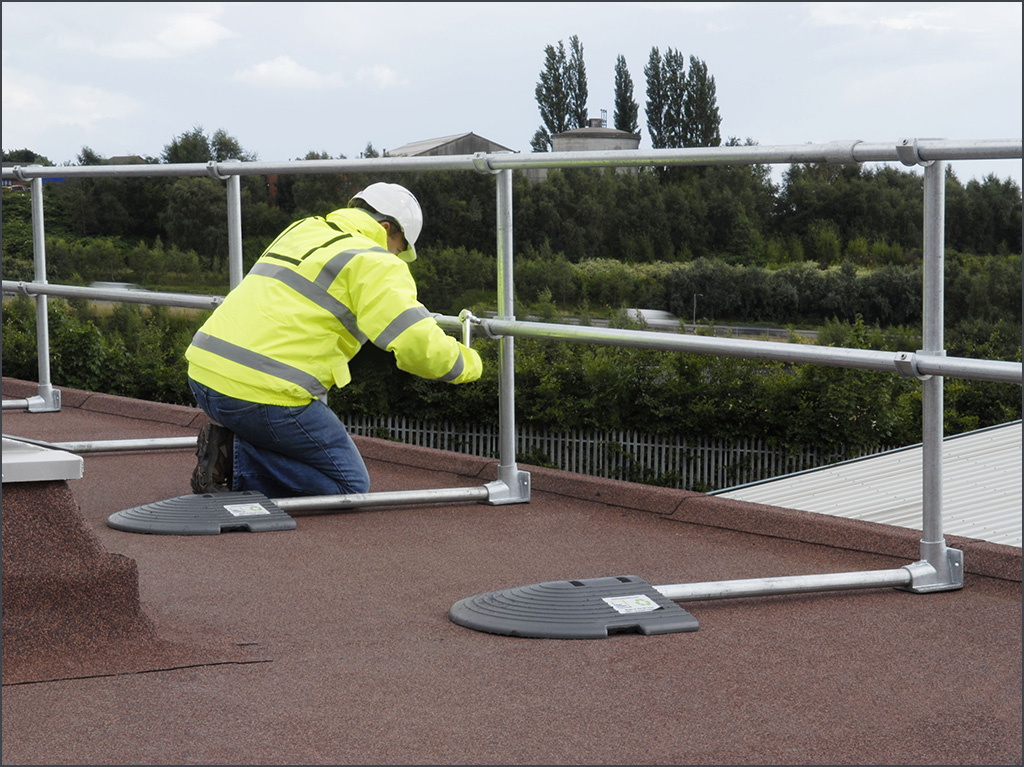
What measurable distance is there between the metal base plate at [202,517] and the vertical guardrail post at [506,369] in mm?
805

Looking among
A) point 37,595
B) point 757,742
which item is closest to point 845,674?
point 757,742

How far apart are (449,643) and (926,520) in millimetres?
1316

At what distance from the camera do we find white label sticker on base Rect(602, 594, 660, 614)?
260 centimetres

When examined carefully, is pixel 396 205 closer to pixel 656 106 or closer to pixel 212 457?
pixel 212 457

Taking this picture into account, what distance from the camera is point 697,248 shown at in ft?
22.1

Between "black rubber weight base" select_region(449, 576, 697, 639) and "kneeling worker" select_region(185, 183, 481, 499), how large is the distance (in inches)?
43.1

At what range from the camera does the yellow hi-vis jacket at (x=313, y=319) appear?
364cm

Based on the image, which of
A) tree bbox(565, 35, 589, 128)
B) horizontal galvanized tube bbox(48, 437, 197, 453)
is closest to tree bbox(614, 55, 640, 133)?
tree bbox(565, 35, 589, 128)

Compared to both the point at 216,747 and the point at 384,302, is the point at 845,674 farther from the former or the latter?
the point at 384,302

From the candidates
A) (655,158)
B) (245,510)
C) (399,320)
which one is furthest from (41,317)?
(655,158)

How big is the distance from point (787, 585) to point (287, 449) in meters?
1.83

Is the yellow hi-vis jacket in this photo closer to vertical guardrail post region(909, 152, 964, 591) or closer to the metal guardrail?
the metal guardrail

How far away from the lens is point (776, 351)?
3.08 m

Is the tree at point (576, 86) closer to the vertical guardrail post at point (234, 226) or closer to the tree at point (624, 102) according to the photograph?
the tree at point (624, 102)
